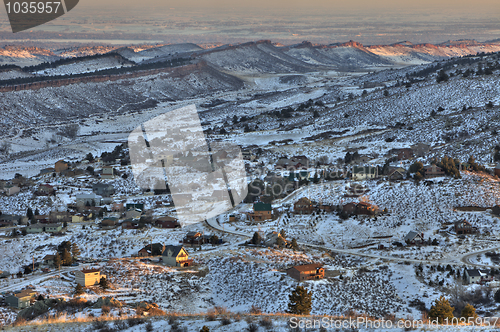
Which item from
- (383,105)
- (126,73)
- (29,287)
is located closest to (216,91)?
(126,73)

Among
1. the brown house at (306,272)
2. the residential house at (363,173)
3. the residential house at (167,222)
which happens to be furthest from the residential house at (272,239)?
the residential house at (363,173)

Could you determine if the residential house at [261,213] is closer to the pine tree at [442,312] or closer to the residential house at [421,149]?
the pine tree at [442,312]

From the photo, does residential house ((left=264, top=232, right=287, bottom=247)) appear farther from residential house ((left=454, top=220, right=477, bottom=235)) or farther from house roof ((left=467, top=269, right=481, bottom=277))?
house roof ((left=467, top=269, right=481, bottom=277))

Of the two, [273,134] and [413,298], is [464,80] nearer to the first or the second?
[273,134]

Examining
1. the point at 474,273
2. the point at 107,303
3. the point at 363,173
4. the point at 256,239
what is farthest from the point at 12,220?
the point at 474,273

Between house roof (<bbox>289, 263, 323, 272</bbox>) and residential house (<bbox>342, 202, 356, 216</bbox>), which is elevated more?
house roof (<bbox>289, 263, 323, 272</bbox>)

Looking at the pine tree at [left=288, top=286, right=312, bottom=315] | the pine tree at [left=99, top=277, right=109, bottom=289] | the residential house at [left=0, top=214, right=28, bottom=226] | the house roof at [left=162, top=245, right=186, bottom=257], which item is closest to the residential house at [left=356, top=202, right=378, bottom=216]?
the house roof at [left=162, top=245, right=186, bottom=257]
